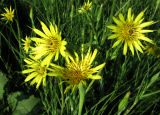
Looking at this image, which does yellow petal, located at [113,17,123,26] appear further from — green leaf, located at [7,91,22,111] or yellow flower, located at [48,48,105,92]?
green leaf, located at [7,91,22,111]

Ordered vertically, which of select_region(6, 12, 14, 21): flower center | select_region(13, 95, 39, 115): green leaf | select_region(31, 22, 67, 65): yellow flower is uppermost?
select_region(6, 12, 14, 21): flower center

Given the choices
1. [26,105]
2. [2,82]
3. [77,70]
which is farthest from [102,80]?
[2,82]

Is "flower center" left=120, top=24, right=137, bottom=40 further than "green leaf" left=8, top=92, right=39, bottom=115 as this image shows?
No

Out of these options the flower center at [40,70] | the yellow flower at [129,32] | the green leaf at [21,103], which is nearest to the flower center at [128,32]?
the yellow flower at [129,32]

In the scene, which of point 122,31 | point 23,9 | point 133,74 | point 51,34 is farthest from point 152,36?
point 23,9

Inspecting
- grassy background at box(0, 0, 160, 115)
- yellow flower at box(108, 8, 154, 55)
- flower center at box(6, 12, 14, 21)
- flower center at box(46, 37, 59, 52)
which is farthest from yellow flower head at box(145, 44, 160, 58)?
flower center at box(6, 12, 14, 21)

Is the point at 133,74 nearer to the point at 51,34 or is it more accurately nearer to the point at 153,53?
the point at 153,53

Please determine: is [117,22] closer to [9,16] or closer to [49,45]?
[49,45]
